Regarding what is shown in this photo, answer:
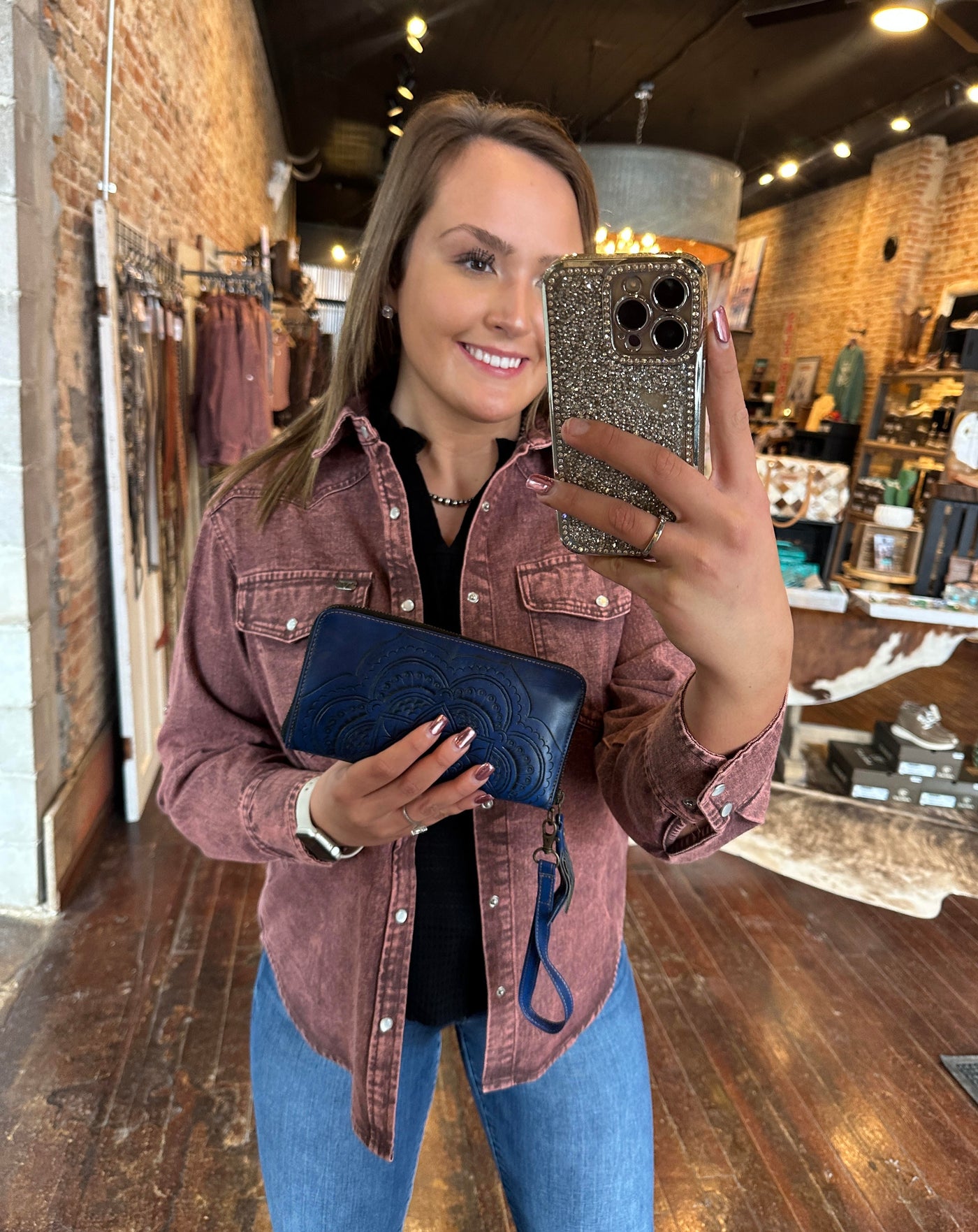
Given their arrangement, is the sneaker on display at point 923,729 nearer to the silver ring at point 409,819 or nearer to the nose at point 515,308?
the nose at point 515,308

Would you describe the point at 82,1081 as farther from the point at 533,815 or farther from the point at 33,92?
the point at 33,92

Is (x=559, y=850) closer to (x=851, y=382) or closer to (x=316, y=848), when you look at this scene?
(x=316, y=848)

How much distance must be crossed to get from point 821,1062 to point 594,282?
212cm

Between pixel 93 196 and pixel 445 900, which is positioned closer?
pixel 445 900

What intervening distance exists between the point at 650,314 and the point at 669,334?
2cm

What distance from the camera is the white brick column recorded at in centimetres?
197

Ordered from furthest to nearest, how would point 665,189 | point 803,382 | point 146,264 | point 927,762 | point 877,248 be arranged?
point 803,382, point 877,248, point 665,189, point 927,762, point 146,264

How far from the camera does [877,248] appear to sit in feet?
25.5

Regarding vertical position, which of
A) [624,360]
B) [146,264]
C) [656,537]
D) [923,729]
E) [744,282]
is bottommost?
[923,729]

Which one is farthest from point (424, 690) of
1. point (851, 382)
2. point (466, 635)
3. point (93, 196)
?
point (851, 382)

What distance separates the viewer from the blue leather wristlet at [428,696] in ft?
2.35

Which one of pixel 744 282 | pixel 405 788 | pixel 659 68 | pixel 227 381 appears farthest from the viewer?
pixel 744 282

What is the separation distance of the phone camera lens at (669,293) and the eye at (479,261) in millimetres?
363

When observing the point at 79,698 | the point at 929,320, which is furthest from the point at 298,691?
the point at 929,320
